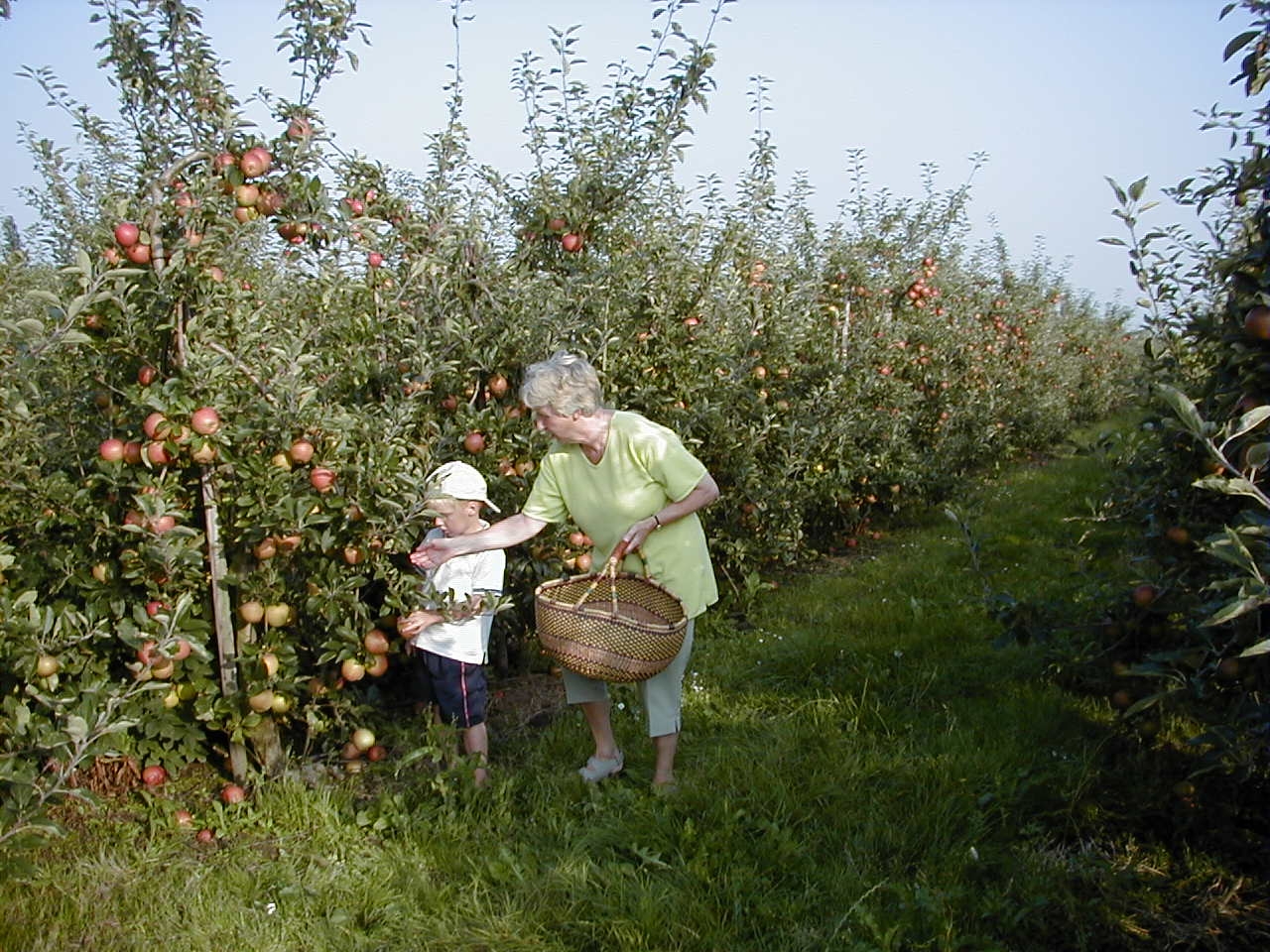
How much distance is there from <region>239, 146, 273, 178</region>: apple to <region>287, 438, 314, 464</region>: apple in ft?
2.73

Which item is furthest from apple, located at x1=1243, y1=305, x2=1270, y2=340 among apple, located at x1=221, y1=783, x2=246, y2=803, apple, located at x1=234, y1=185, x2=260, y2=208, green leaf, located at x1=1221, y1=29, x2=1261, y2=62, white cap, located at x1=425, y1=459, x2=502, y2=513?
apple, located at x1=221, y1=783, x2=246, y2=803

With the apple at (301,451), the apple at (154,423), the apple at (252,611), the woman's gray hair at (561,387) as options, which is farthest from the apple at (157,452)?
the woman's gray hair at (561,387)

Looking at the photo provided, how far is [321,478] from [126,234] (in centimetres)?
88

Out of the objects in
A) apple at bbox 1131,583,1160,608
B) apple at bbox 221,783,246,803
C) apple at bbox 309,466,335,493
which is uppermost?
apple at bbox 309,466,335,493

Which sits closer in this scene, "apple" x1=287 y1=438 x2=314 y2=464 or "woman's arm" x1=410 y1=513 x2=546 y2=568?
"apple" x1=287 y1=438 x2=314 y2=464

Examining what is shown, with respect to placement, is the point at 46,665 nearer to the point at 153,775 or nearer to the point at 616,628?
the point at 153,775

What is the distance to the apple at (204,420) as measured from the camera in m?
2.72

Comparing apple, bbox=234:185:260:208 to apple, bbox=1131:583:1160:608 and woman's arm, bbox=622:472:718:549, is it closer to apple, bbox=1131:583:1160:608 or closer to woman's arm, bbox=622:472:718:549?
woman's arm, bbox=622:472:718:549

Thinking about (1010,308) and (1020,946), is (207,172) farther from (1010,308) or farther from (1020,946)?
(1010,308)

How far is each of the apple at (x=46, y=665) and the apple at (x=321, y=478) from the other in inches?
33.5

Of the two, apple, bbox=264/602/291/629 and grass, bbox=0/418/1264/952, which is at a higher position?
apple, bbox=264/602/291/629

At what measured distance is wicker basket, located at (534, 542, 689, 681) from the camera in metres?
2.94

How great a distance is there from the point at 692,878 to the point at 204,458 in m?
1.80

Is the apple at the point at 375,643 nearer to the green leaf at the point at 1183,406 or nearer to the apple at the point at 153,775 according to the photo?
the apple at the point at 153,775
